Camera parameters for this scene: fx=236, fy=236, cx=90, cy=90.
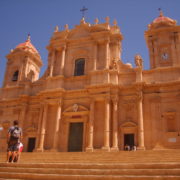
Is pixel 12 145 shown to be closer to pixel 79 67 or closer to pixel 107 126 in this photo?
pixel 107 126

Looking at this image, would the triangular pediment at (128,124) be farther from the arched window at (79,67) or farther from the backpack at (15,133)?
the backpack at (15,133)

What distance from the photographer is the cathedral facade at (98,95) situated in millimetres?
19859

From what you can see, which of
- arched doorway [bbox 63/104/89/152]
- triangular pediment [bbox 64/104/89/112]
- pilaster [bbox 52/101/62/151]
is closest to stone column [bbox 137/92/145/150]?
arched doorway [bbox 63/104/89/152]

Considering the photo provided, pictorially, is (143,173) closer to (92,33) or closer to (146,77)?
(146,77)

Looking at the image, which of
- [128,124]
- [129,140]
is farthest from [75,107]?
[129,140]

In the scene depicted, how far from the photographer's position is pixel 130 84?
2122 cm

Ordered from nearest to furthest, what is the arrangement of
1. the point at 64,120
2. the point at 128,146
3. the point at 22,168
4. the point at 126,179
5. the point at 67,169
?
the point at 126,179
the point at 67,169
the point at 22,168
the point at 128,146
the point at 64,120

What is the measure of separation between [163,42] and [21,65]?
1618cm

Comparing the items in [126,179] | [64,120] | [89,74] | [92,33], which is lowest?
[126,179]

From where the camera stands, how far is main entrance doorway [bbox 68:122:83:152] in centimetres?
2167

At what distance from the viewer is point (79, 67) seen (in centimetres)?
2466

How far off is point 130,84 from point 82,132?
20.5ft

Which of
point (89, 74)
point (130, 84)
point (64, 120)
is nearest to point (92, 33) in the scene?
point (89, 74)

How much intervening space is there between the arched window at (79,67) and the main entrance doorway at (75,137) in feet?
17.4
